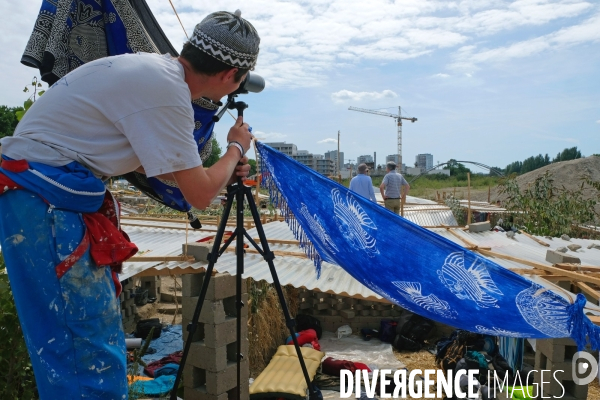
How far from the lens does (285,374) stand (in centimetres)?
530

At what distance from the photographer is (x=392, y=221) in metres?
2.66

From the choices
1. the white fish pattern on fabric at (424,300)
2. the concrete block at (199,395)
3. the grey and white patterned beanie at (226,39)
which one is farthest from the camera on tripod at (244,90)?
the concrete block at (199,395)

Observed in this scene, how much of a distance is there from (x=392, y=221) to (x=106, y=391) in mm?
1726

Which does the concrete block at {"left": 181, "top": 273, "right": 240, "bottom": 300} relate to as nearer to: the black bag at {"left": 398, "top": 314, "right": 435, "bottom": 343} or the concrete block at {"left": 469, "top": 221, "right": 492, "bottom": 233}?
the black bag at {"left": 398, "top": 314, "right": 435, "bottom": 343}

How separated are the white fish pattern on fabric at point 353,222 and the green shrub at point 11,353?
6.39 ft

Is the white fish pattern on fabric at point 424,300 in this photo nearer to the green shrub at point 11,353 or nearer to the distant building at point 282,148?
the distant building at point 282,148

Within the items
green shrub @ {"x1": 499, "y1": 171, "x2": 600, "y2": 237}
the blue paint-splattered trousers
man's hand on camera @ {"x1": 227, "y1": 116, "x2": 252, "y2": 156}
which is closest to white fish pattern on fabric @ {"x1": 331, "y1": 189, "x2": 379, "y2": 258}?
man's hand on camera @ {"x1": 227, "y1": 116, "x2": 252, "y2": 156}

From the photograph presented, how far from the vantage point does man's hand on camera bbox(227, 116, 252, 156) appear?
1.88m

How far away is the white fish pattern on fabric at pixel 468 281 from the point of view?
248 cm

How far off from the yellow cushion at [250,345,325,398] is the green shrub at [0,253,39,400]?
2497 millimetres

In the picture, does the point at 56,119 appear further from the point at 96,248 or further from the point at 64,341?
the point at 64,341

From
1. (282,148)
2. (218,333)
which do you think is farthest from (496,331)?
(282,148)

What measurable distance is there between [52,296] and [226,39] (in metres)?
0.94

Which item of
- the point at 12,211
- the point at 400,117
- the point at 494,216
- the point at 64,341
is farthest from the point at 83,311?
the point at 400,117
